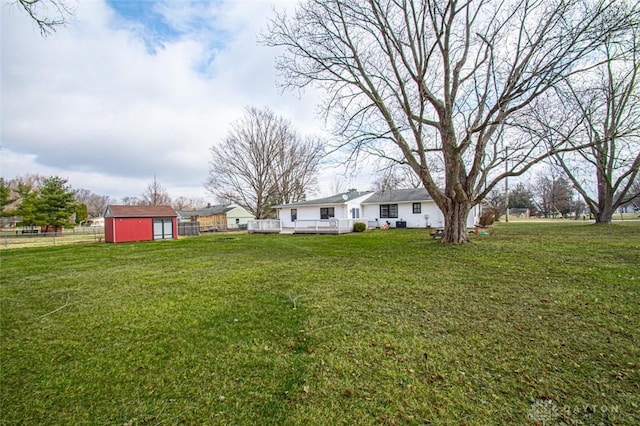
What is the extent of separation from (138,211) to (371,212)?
19610 millimetres

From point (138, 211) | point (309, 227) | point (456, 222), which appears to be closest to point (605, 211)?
point (456, 222)

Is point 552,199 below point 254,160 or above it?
below

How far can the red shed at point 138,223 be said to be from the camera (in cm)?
2131

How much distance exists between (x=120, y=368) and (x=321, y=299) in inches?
Answer: 120

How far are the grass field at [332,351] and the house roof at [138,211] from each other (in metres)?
16.9

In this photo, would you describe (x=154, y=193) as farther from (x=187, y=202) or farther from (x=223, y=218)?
(x=187, y=202)

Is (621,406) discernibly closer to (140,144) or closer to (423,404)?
(423,404)

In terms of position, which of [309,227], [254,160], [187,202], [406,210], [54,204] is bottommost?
[309,227]

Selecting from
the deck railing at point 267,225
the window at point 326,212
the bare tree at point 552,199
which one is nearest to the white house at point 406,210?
the window at point 326,212

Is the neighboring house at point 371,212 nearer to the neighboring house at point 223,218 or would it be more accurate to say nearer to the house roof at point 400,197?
the house roof at point 400,197

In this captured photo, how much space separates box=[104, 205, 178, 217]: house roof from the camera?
70.8ft

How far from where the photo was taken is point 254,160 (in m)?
30.6

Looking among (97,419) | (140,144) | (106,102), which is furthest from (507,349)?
(140,144)

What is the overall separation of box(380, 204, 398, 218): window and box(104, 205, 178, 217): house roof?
18.2 m
